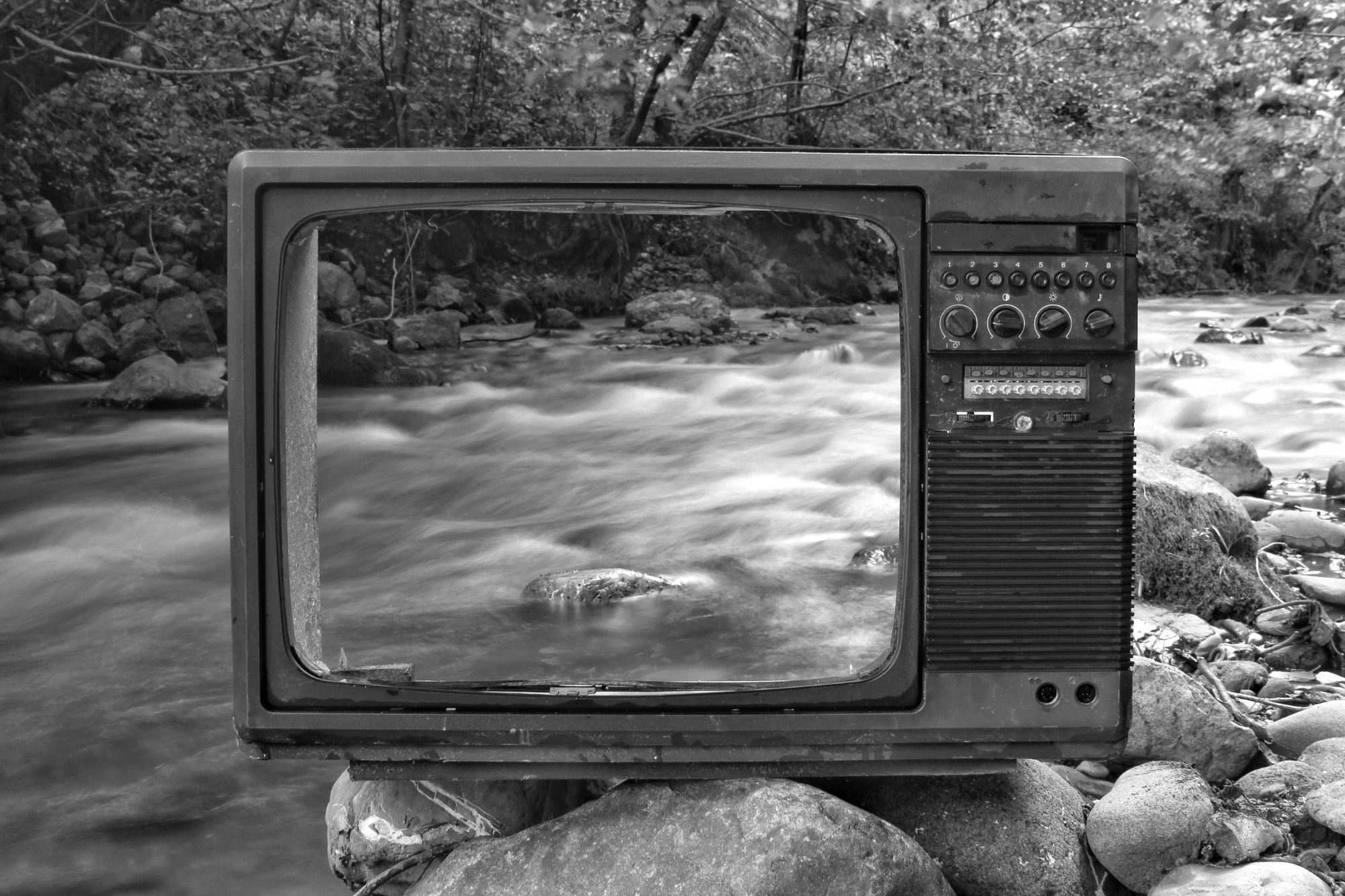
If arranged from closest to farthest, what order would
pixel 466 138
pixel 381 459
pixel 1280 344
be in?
pixel 381 459, pixel 466 138, pixel 1280 344

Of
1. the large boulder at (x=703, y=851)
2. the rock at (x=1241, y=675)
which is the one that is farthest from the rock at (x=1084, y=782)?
the rock at (x=1241, y=675)

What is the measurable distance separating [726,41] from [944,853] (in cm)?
705

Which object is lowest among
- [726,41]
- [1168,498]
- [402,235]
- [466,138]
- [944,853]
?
[944,853]

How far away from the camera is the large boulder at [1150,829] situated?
Answer: 166cm

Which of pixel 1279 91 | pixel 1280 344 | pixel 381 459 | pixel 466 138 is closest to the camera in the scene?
pixel 381 459

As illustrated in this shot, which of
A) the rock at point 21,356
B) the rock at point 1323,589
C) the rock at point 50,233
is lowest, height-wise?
the rock at point 1323,589

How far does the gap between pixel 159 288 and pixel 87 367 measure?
2.77 feet

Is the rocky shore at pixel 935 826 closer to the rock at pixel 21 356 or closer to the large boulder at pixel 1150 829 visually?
the large boulder at pixel 1150 829

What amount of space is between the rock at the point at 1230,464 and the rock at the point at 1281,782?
2931 mm

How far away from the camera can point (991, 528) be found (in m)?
1.38

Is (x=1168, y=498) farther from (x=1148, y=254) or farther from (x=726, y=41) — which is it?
(x=1148, y=254)

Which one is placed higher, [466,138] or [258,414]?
[466,138]

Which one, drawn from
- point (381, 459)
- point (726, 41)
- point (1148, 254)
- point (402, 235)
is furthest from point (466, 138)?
point (1148, 254)

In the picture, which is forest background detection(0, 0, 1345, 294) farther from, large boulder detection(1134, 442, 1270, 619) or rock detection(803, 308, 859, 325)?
large boulder detection(1134, 442, 1270, 619)
